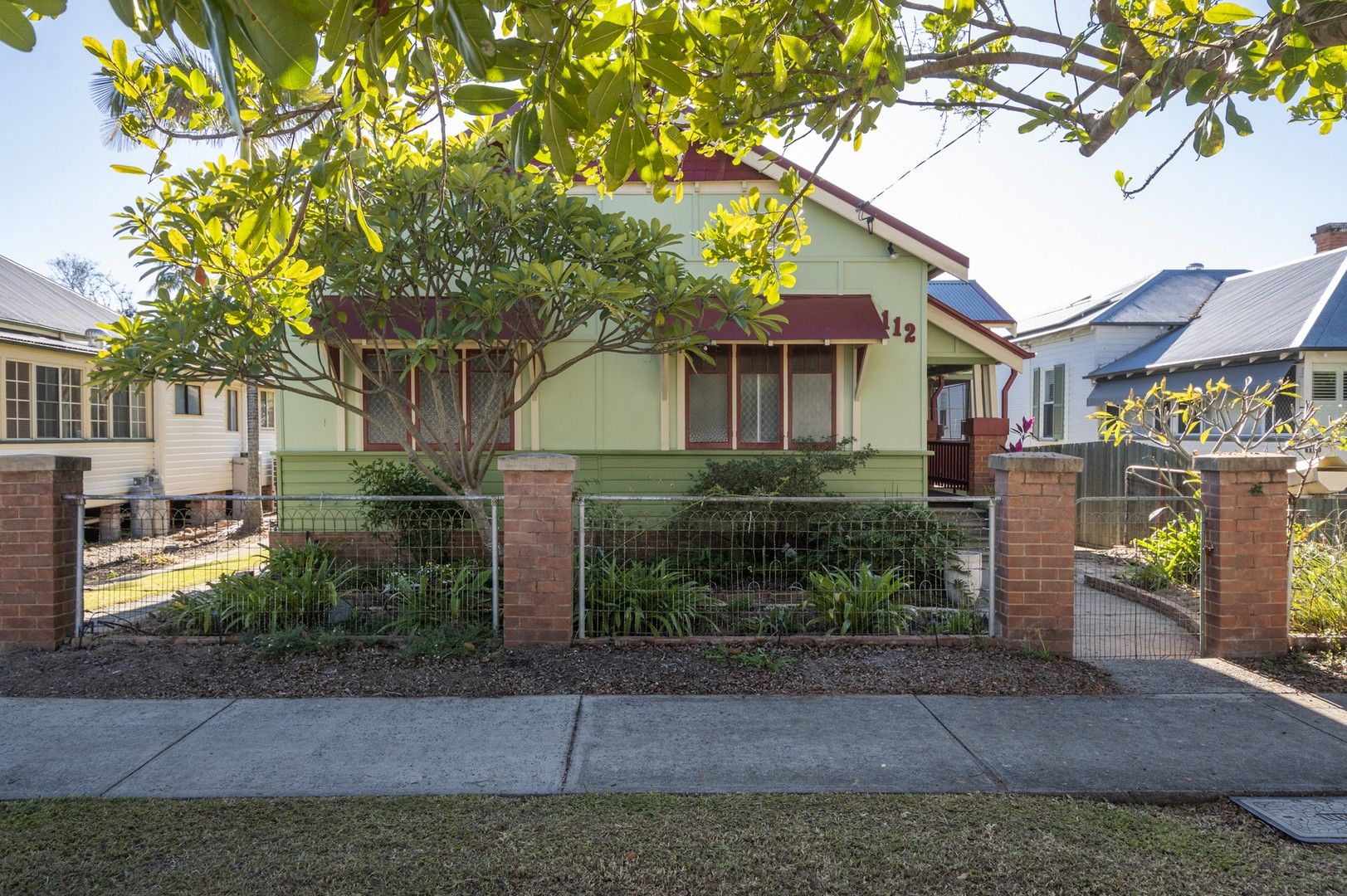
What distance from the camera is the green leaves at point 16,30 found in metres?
1.97

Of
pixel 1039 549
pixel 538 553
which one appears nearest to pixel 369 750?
pixel 538 553

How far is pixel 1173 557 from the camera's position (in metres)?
8.61

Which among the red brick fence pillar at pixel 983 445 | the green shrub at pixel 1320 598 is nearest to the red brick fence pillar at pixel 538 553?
the green shrub at pixel 1320 598

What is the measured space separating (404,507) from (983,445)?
887 cm

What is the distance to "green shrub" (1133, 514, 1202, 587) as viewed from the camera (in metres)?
8.44

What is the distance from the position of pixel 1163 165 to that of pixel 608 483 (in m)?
7.27

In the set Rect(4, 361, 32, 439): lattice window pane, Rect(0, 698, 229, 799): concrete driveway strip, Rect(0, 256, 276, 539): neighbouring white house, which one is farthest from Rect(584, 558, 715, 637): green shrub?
Rect(4, 361, 32, 439): lattice window pane

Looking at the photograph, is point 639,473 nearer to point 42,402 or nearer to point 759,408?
point 759,408

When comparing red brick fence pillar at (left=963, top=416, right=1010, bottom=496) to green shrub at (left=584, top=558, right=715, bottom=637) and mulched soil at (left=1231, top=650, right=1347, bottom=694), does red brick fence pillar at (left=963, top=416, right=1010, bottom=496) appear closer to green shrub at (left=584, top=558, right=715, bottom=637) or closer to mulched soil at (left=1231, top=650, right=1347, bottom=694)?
mulched soil at (left=1231, top=650, right=1347, bottom=694)

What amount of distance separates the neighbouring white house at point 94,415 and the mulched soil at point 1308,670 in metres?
12.6

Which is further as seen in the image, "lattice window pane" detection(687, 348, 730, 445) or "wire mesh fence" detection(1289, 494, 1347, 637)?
"lattice window pane" detection(687, 348, 730, 445)

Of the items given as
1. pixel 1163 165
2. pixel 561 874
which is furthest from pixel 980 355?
pixel 561 874

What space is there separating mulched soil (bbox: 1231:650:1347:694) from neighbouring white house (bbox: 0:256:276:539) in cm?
1264

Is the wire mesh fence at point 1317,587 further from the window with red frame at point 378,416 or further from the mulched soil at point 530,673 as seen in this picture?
the window with red frame at point 378,416
